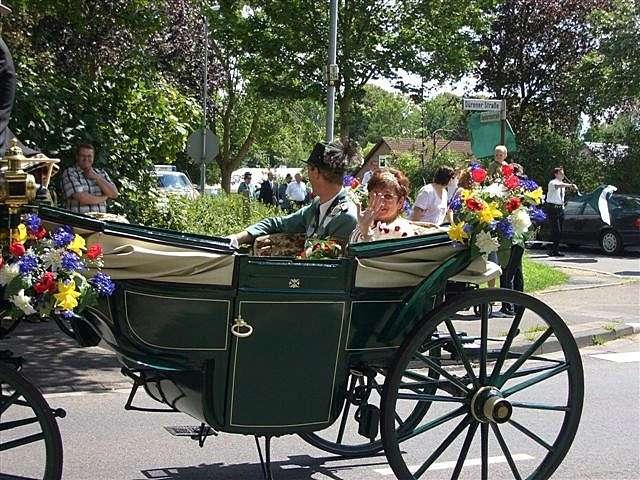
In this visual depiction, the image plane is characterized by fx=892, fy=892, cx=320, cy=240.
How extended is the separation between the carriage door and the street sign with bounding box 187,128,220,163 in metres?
14.5

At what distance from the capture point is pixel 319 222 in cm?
490

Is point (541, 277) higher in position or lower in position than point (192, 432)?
lower

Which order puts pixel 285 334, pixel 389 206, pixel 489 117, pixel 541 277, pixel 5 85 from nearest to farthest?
pixel 5 85
pixel 285 334
pixel 389 206
pixel 489 117
pixel 541 277

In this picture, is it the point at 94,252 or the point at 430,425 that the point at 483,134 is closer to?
the point at 430,425

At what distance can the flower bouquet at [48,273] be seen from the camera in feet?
11.4

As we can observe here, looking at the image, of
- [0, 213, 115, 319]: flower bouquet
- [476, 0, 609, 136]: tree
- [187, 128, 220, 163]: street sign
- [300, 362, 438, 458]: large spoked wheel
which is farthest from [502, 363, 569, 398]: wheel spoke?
[476, 0, 609, 136]: tree

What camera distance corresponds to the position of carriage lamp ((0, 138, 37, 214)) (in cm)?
350

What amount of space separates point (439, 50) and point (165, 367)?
1642 cm

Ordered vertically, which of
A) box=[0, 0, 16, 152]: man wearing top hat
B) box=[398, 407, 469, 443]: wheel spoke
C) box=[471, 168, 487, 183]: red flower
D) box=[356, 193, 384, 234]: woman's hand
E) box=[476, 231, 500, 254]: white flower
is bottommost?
box=[398, 407, 469, 443]: wheel spoke

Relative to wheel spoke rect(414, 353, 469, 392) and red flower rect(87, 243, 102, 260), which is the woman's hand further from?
red flower rect(87, 243, 102, 260)

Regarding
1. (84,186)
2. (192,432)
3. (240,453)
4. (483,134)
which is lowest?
(240,453)

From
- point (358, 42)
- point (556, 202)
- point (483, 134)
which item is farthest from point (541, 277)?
point (358, 42)

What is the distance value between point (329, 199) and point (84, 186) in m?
4.30

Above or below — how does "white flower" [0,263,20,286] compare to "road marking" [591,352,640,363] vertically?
above
